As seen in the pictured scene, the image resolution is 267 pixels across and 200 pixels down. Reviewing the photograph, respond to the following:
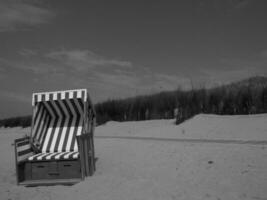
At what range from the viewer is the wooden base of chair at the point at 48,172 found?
5266mm

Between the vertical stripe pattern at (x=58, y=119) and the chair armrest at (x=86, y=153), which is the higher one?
the vertical stripe pattern at (x=58, y=119)

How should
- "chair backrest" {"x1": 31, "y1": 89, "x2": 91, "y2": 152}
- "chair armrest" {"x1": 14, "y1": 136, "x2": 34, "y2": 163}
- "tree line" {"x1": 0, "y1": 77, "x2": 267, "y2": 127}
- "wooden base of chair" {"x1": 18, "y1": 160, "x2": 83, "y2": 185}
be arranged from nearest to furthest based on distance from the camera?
"wooden base of chair" {"x1": 18, "y1": 160, "x2": 83, "y2": 185} → "chair armrest" {"x1": 14, "y1": 136, "x2": 34, "y2": 163} → "chair backrest" {"x1": 31, "y1": 89, "x2": 91, "y2": 152} → "tree line" {"x1": 0, "y1": 77, "x2": 267, "y2": 127}

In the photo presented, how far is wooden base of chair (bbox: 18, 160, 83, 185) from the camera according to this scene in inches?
207

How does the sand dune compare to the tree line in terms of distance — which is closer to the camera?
the sand dune

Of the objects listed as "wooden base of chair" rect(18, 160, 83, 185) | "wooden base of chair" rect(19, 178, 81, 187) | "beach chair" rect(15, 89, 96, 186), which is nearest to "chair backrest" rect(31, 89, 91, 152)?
"beach chair" rect(15, 89, 96, 186)

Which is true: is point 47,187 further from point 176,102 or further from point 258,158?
point 176,102

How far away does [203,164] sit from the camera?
528 centimetres

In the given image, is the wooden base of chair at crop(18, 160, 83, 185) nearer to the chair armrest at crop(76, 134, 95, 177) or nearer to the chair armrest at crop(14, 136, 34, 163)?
the chair armrest at crop(76, 134, 95, 177)

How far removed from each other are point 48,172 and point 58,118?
1893 millimetres

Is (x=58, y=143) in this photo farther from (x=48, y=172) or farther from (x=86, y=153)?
(x=86, y=153)

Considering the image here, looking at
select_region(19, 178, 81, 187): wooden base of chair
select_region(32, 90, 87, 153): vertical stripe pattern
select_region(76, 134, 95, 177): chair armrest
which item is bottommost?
select_region(19, 178, 81, 187): wooden base of chair

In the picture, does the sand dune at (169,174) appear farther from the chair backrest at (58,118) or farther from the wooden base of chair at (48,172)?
the chair backrest at (58,118)

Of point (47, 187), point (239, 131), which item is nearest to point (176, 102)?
point (239, 131)

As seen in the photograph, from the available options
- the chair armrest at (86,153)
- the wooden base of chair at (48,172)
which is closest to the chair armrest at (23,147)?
the wooden base of chair at (48,172)
